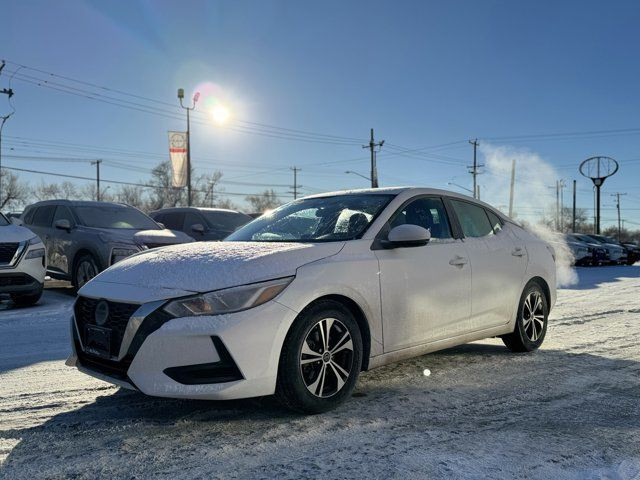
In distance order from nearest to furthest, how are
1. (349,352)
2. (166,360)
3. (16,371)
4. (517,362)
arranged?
(166,360) < (349,352) < (16,371) < (517,362)

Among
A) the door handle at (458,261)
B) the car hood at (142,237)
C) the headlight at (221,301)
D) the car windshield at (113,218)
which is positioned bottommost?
the headlight at (221,301)

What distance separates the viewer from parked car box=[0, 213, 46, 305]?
805 cm

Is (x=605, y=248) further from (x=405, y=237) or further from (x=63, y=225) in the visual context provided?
(x=405, y=237)

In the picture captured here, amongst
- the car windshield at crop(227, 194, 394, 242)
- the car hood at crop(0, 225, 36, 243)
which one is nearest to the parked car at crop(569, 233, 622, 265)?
the car hood at crop(0, 225, 36, 243)

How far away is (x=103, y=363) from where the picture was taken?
347 centimetres

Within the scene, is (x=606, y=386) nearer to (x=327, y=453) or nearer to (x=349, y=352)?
(x=349, y=352)

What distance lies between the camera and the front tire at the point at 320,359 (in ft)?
11.1

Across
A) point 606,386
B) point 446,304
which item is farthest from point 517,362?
point 446,304

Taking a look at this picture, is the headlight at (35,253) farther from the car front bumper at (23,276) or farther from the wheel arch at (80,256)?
the wheel arch at (80,256)

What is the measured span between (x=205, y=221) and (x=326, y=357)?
9.46 m

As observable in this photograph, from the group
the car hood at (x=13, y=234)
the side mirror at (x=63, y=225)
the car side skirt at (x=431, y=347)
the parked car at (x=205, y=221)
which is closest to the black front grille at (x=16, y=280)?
the car hood at (x=13, y=234)

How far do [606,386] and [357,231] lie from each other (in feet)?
7.56

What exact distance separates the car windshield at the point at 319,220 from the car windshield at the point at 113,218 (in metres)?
6.05

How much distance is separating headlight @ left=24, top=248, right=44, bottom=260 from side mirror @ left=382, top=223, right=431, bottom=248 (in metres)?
6.35
